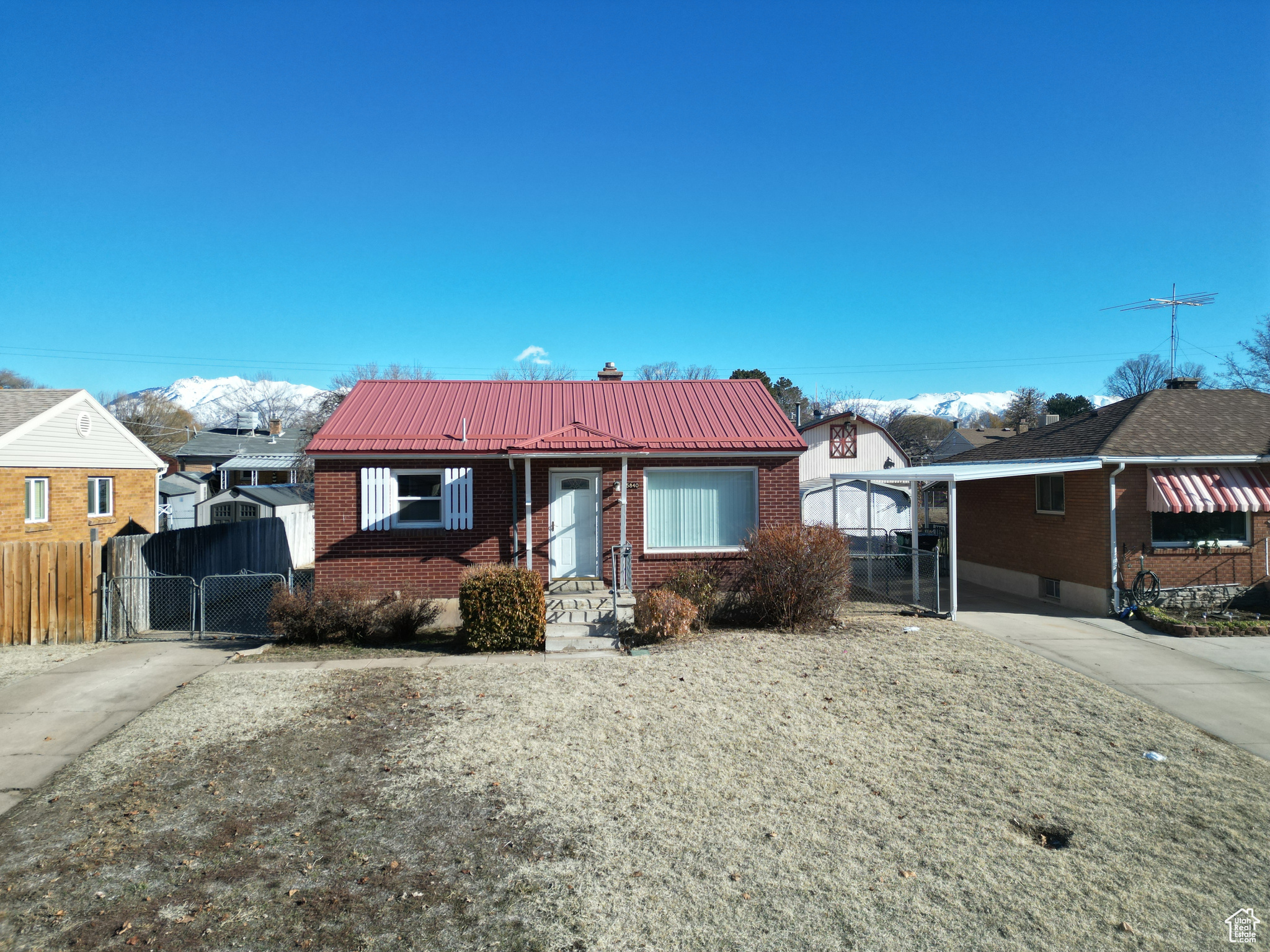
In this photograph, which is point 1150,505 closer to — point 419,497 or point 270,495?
point 419,497

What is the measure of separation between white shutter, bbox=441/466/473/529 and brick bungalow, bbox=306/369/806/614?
2 centimetres

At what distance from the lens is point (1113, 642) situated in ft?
34.4

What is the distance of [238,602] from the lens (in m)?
14.2

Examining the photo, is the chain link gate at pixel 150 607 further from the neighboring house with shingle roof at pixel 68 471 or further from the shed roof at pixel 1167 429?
the shed roof at pixel 1167 429

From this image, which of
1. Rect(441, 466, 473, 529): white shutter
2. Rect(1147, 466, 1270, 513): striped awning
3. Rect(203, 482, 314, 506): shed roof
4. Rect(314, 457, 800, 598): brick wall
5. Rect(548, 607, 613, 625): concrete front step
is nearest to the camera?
Rect(548, 607, 613, 625): concrete front step

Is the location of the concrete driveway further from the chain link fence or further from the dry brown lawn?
the chain link fence

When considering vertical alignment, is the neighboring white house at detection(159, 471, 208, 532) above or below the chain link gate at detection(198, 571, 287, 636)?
above


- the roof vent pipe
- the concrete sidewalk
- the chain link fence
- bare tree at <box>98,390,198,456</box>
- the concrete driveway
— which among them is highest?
bare tree at <box>98,390,198,456</box>

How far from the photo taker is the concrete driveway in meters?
7.32

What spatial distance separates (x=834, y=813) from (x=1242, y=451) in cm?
1293

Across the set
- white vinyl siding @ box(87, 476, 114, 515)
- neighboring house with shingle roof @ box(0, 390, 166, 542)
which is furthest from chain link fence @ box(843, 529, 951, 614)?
white vinyl siding @ box(87, 476, 114, 515)

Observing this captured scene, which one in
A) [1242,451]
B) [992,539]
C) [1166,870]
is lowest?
[1166,870]

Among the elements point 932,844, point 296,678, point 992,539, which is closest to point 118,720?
point 296,678

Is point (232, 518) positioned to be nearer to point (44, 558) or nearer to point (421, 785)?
point (44, 558)
